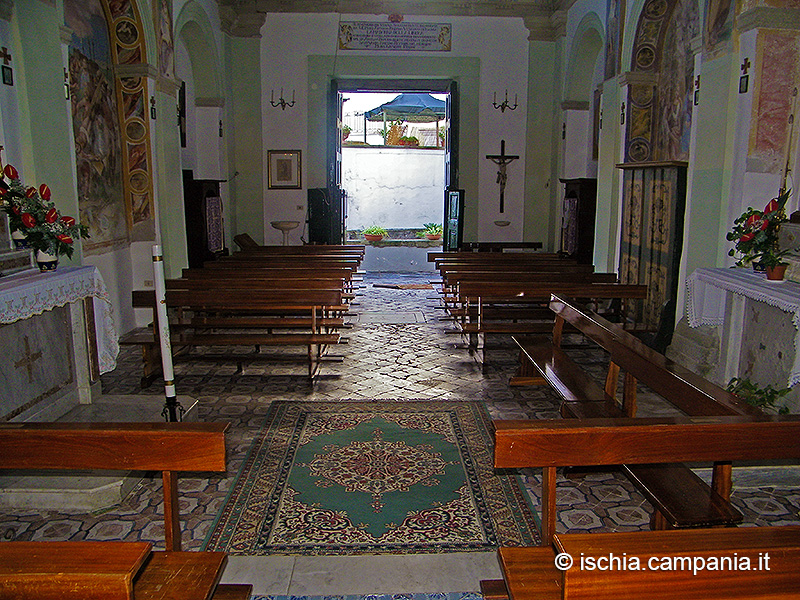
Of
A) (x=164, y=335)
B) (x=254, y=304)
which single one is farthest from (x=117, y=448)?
(x=254, y=304)

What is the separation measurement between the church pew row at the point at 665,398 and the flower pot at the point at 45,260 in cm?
356

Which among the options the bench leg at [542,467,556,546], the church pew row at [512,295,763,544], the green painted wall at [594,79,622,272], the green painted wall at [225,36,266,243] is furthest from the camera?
the green painted wall at [225,36,266,243]

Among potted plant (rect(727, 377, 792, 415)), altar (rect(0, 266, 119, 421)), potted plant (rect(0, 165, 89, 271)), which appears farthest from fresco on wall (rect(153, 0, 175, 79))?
potted plant (rect(727, 377, 792, 415))

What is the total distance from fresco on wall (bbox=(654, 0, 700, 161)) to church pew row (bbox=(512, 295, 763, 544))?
4095 millimetres

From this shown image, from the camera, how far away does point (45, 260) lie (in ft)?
14.8

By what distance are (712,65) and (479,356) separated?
135 inches

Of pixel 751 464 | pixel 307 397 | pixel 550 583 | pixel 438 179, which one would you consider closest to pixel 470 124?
pixel 438 179

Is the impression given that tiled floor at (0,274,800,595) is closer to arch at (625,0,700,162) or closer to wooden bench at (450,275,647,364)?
wooden bench at (450,275,647,364)

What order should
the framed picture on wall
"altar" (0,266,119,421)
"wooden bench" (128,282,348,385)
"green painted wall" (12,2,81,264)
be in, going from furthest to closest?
the framed picture on wall < "wooden bench" (128,282,348,385) < "green painted wall" (12,2,81,264) < "altar" (0,266,119,421)

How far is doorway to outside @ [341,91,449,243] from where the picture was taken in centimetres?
1714

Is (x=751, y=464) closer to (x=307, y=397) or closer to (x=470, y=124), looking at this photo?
(x=307, y=397)

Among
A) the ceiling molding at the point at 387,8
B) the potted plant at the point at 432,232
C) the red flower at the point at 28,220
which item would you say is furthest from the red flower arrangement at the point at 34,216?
the potted plant at the point at 432,232

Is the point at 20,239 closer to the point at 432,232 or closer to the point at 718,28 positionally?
the point at 718,28

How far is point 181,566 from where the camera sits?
1977mm
